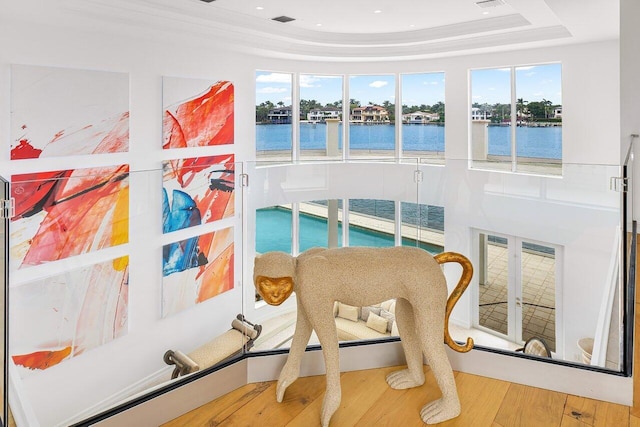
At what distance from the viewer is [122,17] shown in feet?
13.4

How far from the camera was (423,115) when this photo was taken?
6.97m

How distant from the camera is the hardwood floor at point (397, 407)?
1409mm

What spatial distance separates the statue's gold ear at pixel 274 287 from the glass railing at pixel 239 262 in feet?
1.30

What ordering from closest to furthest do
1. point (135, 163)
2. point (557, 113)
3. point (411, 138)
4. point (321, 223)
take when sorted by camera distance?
point (321, 223) < point (135, 163) < point (557, 113) < point (411, 138)

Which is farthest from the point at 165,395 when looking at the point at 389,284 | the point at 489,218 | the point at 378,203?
the point at 489,218

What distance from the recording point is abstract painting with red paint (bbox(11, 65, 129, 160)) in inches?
147

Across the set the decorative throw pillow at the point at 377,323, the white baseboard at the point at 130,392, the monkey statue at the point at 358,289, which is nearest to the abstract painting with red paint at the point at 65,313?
the white baseboard at the point at 130,392

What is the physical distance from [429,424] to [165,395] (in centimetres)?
Answer: 85

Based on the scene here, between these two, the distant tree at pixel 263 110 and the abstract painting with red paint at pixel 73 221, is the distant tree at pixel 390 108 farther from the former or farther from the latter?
the abstract painting with red paint at pixel 73 221

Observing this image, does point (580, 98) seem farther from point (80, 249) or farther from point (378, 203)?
point (80, 249)

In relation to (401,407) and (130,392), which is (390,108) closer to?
(401,407)

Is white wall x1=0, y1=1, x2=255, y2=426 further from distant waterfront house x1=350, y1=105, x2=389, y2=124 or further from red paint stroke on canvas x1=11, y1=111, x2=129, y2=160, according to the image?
distant waterfront house x1=350, y1=105, x2=389, y2=124

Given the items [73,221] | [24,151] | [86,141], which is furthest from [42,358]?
[86,141]

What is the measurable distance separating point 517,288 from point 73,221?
2377mm
